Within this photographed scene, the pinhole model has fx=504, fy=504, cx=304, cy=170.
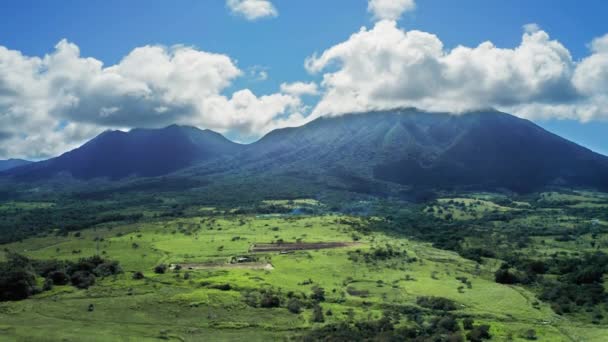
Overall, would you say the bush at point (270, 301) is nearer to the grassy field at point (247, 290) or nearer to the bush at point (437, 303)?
the grassy field at point (247, 290)

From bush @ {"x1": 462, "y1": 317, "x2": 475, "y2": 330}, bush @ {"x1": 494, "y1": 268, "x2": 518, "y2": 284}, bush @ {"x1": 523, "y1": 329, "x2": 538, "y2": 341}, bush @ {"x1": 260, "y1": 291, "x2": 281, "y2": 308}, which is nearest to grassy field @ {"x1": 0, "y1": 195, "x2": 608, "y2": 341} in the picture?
bush @ {"x1": 523, "y1": 329, "x2": 538, "y2": 341}

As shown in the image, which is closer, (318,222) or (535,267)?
(535,267)

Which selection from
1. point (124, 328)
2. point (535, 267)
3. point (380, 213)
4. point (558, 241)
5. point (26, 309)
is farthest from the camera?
point (380, 213)

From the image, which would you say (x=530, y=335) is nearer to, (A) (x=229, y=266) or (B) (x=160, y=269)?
(A) (x=229, y=266)

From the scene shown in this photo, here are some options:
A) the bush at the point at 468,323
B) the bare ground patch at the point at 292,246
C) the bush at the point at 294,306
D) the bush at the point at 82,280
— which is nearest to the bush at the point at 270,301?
the bush at the point at 294,306

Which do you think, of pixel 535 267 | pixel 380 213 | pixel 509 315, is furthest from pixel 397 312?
pixel 380 213

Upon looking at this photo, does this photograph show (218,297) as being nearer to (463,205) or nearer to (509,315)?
(509,315)

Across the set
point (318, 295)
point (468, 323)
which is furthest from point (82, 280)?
point (468, 323)

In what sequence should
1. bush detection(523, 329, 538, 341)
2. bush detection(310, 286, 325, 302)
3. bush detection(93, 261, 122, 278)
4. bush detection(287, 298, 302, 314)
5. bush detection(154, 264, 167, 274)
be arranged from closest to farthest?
bush detection(523, 329, 538, 341) < bush detection(287, 298, 302, 314) < bush detection(310, 286, 325, 302) < bush detection(93, 261, 122, 278) < bush detection(154, 264, 167, 274)

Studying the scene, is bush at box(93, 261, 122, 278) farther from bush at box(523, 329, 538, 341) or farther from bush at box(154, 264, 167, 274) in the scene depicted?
bush at box(523, 329, 538, 341)
